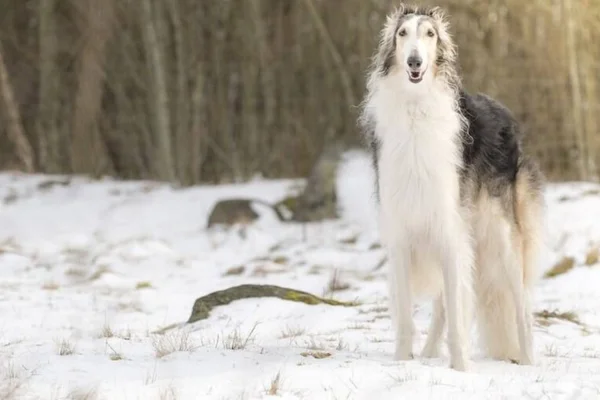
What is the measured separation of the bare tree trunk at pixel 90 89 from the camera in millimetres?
14438

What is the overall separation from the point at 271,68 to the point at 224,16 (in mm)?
1179

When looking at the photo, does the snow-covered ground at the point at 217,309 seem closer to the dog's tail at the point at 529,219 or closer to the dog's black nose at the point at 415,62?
the dog's tail at the point at 529,219

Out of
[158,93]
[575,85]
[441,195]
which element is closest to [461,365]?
[441,195]

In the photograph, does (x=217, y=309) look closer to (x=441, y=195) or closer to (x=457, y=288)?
(x=457, y=288)

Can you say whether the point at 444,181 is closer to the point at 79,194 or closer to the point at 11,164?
the point at 79,194

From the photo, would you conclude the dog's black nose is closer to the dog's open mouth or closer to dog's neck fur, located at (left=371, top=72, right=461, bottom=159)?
the dog's open mouth

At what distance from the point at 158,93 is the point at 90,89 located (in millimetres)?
1440

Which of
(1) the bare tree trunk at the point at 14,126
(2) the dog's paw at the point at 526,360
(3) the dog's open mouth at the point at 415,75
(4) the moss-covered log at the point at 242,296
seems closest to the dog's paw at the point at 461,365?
(2) the dog's paw at the point at 526,360

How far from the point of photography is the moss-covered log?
596 cm

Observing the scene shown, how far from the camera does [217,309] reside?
19.5ft

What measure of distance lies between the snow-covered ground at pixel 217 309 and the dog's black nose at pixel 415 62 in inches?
57.5

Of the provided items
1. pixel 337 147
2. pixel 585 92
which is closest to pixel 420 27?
pixel 337 147

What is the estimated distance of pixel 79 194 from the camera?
13227 millimetres

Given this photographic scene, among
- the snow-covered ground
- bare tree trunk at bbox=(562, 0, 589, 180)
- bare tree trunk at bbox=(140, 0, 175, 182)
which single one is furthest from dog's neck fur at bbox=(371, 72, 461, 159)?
bare tree trunk at bbox=(140, 0, 175, 182)
